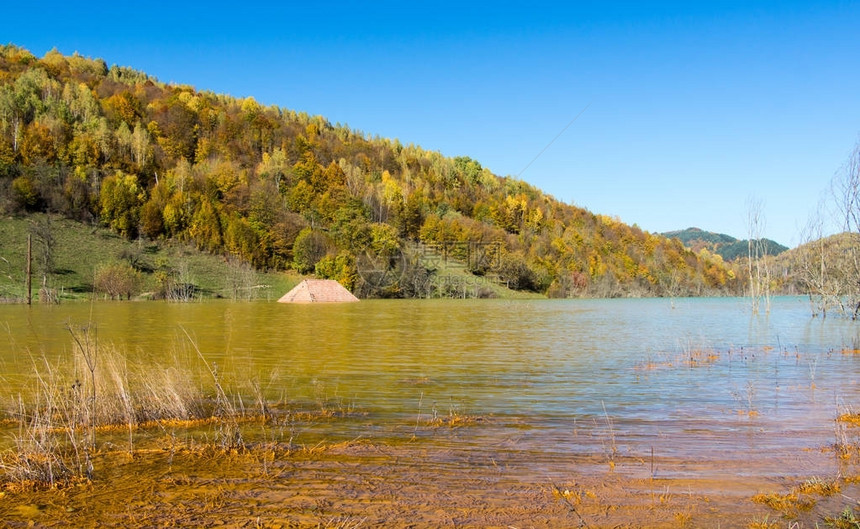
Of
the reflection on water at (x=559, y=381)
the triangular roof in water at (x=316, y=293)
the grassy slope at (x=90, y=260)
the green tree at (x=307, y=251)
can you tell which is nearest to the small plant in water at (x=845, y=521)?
the reflection on water at (x=559, y=381)

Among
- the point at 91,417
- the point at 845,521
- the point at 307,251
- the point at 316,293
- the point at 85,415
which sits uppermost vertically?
the point at 307,251

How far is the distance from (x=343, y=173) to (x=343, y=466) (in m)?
157

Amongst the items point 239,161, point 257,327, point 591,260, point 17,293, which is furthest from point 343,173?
point 257,327

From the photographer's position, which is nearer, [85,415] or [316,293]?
[85,415]

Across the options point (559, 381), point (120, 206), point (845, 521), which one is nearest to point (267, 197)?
point (120, 206)

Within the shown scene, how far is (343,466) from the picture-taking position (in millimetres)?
7434

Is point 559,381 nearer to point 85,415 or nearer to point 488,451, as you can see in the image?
point 488,451

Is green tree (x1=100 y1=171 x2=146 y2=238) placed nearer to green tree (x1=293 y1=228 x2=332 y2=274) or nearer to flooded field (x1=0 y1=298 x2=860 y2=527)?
green tree (x1=293 y1=228 x2=332 y2=274)

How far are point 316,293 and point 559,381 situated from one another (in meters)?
70.8

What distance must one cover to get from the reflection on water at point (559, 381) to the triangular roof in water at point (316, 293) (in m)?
51.9

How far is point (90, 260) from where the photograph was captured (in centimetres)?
8350

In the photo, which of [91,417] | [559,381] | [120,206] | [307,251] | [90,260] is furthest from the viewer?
[307,251]

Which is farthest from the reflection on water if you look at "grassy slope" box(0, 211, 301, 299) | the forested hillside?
the forested hillside

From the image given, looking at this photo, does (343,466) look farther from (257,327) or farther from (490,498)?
(257,327)
